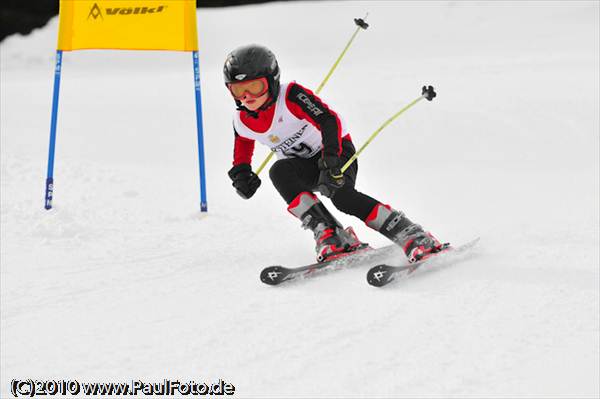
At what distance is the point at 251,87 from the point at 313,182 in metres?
0.68

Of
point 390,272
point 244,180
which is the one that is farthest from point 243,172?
point 390,272

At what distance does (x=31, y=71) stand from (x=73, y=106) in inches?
134

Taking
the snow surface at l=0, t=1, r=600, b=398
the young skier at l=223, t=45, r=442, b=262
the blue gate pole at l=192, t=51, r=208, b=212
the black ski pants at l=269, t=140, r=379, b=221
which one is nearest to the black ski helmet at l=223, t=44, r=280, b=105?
the young skier at l=223, t=45, r=442, b=262

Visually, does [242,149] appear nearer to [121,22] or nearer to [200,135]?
[200,135]

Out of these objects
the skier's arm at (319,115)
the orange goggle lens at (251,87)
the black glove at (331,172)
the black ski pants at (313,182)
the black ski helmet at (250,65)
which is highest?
the black ski helmet at (250,65)

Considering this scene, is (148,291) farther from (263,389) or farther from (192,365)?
(263,389)

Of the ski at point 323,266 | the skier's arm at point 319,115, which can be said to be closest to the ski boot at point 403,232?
the ski at point 323,266

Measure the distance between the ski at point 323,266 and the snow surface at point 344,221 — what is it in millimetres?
55

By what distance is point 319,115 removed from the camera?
3424 mm

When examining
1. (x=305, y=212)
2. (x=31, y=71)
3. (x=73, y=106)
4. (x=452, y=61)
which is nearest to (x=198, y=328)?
(x=305, y=212)

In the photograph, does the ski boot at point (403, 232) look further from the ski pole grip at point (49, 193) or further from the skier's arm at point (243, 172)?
the ski pole grip at point (49, 193)

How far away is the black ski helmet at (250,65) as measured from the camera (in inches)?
130

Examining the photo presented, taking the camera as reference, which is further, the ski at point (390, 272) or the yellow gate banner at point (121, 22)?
the yellow gate banner at point (121, 22)

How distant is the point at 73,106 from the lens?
781 centimetres
